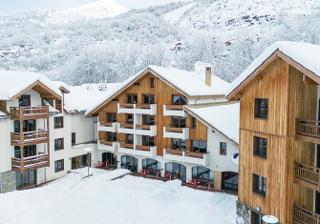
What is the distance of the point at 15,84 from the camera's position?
30.6 metres

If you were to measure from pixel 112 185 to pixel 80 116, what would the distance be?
1081 cm

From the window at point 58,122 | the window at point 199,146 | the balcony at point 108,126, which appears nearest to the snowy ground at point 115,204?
the window at point 199,146

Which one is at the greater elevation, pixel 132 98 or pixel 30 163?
pixel 132 98

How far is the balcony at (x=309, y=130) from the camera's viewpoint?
17.4 m

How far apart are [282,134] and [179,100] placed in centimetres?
1528

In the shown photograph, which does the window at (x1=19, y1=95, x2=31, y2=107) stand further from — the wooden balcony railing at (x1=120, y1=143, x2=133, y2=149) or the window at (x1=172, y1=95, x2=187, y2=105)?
the window at (x1=172, y1=95, x2=187, y2=105)

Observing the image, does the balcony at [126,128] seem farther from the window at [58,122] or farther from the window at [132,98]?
the window at [58,122]

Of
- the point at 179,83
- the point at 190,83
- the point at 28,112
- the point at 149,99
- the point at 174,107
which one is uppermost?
the point at 190,83

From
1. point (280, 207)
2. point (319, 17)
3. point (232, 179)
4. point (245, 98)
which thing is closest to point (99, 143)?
point (232, 179)

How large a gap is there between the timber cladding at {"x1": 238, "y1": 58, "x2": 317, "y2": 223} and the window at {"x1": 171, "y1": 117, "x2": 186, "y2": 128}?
41.5 feet

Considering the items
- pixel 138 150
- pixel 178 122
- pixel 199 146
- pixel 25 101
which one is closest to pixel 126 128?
pixel 138 150

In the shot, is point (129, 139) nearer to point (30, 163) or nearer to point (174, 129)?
point (174, 129)

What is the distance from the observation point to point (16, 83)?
3078 cm

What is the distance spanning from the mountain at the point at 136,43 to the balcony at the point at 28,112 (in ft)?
178
